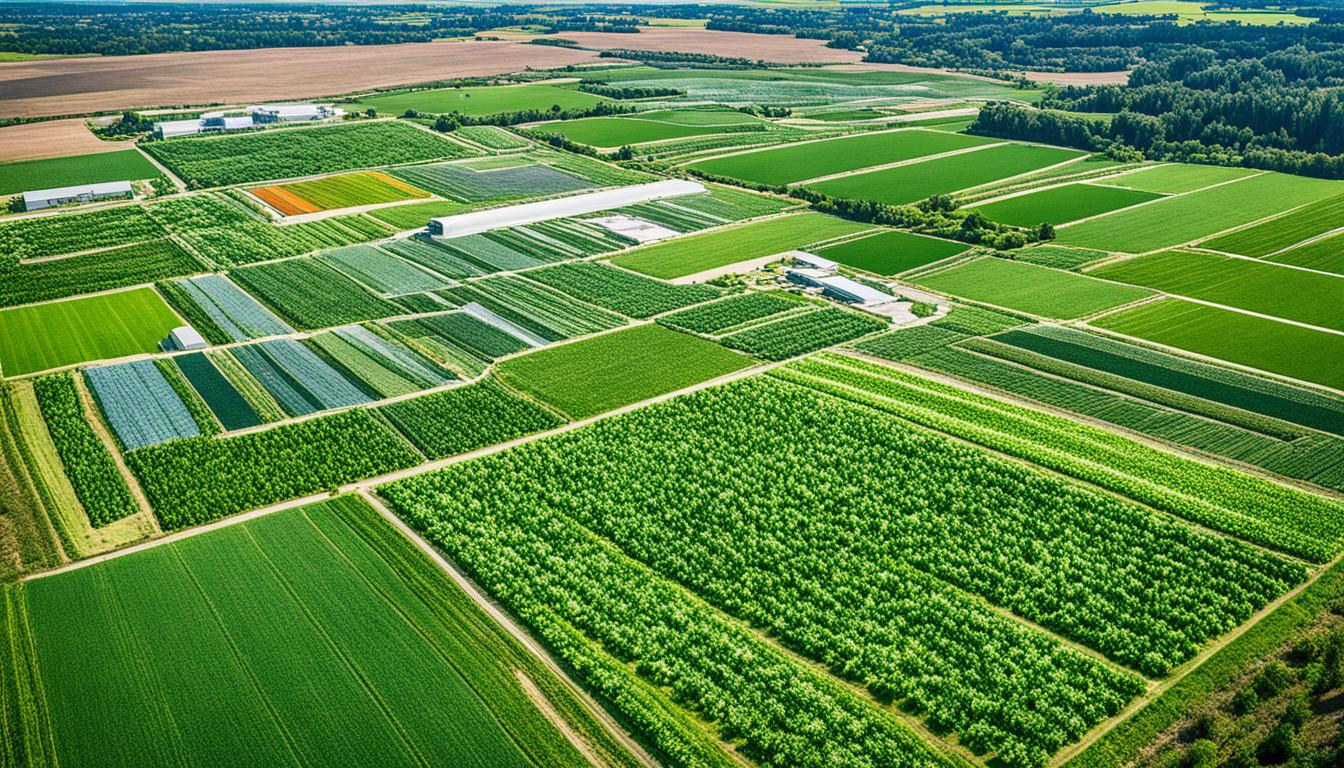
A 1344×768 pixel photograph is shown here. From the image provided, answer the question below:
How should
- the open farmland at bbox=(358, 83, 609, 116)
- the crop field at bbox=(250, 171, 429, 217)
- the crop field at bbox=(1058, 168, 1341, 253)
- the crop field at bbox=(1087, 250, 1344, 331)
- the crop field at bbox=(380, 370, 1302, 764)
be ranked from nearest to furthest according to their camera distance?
the crop field at bbox=(380, 370, 1302, 764), the crop field at bbox=(1087, 250, 1344, 331), the crop field at bbox=(1058, 168, 1341, 253), the crop field at bbox=(250, 171, 429, 217), the open farmland at bbox=(358, 83, 609, 116)

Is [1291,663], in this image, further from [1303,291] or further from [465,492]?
[1303,291]

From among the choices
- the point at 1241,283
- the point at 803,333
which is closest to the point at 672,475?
the point at 803,333

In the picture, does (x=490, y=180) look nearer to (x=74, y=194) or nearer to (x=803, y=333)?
(x=74, y=194)

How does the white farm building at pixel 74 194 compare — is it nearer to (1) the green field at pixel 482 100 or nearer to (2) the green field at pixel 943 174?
(1) the green field at pixel 482 100

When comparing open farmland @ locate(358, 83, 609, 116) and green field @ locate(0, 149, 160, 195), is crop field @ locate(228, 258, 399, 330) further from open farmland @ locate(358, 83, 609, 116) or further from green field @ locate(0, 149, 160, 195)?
open farmland @ locate(358, 83, 609, 116)

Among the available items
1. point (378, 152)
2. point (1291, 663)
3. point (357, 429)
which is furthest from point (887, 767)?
point (378, 152)

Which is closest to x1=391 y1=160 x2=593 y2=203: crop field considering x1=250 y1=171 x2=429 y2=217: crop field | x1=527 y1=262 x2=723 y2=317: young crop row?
x1=250 y1=171 x2=429 y2=217: crop field
